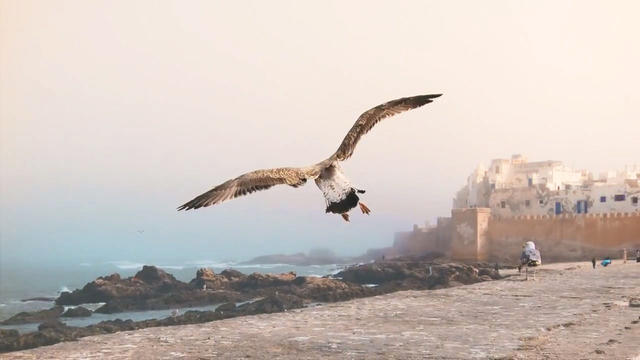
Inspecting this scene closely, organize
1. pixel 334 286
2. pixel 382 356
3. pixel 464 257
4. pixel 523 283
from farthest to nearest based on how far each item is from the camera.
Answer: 1. pixel 464 257
2. pixel 334 286
3. pixel 523 283
4. pixel 382 356

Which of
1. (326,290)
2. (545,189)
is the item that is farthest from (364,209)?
(545,189)

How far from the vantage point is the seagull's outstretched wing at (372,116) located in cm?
707

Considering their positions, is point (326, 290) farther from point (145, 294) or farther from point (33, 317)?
point (33, 317)

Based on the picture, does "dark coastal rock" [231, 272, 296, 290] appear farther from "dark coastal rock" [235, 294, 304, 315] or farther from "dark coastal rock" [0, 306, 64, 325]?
"dark coastal rock" [235, 294, 304, 315]

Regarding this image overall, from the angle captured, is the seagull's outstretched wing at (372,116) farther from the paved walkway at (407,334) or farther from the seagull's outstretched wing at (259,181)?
the paved walkway at (407,334)

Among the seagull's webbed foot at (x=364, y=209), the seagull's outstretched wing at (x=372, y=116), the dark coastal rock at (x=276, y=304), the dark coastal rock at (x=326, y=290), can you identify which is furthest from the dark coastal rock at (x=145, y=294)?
the seagull's webbed foot at (x=364, y=209)

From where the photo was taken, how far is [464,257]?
2168 inches

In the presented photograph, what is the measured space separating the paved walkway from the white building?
39237 mm

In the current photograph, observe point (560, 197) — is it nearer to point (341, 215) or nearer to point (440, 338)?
point (440, 338)

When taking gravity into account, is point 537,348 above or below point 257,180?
below

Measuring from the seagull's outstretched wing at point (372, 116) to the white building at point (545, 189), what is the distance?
51522 millimetres

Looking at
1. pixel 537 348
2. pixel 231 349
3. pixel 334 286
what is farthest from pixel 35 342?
pixel 334 286

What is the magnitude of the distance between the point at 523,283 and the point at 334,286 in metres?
13.8

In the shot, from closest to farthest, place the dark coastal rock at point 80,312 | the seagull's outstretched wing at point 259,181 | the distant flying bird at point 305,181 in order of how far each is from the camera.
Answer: the distant flying bird at point 305,181, the seagull's outstretched wing at point 259,181, the dark coastal rock at point 80,312
